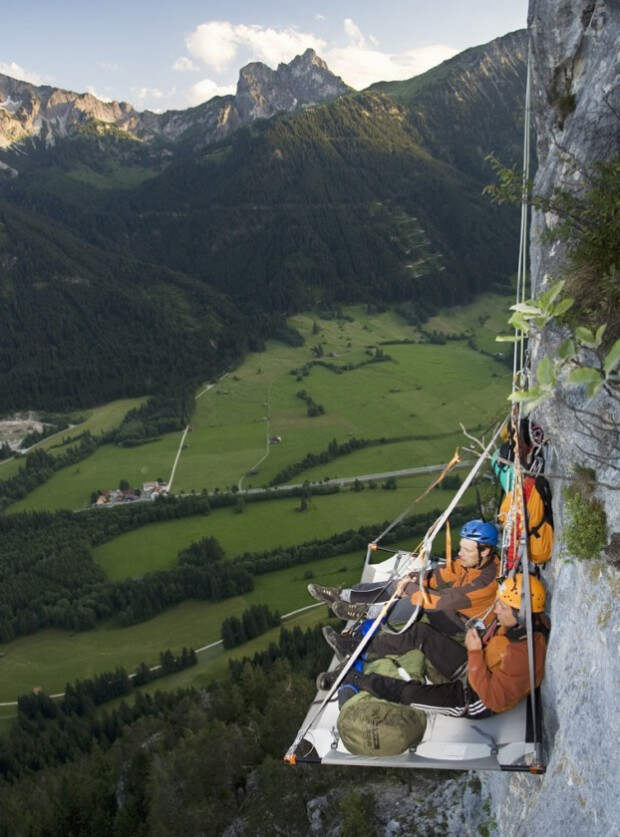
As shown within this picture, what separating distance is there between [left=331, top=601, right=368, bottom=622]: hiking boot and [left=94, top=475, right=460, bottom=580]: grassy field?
5616 centimetres

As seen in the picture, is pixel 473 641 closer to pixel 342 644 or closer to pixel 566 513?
pixel 566 513

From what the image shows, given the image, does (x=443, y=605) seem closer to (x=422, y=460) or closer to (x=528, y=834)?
(x=528, y=834)

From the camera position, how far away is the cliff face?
5891mm

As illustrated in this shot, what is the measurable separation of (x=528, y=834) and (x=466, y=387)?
104 meters

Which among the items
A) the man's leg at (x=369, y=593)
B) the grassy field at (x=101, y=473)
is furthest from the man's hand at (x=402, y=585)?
the grassy field at (x=101, y=473)

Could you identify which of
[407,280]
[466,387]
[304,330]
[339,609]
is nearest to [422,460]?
[466,387]

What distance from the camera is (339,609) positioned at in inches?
441

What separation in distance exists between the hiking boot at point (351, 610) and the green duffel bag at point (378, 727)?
8.76ft

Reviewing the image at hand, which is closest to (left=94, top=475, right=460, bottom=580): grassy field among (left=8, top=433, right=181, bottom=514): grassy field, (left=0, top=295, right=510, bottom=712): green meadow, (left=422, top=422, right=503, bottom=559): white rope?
(left=0, top=295, right=510, bottom=712): green meadow

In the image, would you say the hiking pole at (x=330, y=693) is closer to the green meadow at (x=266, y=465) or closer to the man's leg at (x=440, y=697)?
the man's leg at (x=440, y=697)

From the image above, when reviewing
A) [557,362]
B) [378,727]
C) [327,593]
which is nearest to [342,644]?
[327,593]

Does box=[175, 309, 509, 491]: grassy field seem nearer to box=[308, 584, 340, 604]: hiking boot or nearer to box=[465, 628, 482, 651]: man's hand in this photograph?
box=[308, 584, 340, 604]: hiking boot

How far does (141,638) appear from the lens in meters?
56.3

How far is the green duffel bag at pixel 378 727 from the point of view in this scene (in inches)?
311
